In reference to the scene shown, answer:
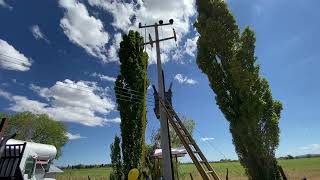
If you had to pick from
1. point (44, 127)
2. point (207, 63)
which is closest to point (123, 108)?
point (207, 63)

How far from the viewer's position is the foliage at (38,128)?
59500mm

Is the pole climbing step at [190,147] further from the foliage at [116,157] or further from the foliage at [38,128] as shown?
the foliage at [38,128]

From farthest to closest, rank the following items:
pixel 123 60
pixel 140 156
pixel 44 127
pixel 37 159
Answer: pixel 44 127, pixel 123 60, pixel 140 156, pixel 37 159

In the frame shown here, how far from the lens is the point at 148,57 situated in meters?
25.9

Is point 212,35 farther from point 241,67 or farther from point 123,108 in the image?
point 123,108

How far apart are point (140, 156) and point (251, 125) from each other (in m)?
9.37

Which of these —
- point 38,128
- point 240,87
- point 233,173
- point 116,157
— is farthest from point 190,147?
point 38,128

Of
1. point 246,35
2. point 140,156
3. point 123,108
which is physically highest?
point 246,35

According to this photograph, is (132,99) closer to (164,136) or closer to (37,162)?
(164,136)

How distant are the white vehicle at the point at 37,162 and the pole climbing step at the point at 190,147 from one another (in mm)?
5641

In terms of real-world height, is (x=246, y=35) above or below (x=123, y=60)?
below

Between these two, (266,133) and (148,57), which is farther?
(148,57)

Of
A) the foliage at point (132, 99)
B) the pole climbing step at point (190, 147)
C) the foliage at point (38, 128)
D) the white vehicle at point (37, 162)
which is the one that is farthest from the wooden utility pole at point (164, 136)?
the foliage at point (38, 128)

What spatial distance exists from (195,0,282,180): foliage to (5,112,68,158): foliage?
1896 inches
